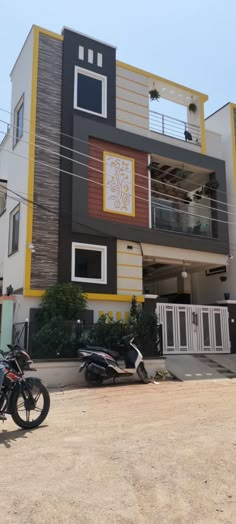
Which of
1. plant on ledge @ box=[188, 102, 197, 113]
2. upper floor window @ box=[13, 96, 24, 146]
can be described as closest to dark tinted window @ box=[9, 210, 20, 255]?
upper floor window @ box=[13, 96, 24, 146]

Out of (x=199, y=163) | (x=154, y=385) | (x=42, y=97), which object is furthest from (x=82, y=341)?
(x=199, y=163)

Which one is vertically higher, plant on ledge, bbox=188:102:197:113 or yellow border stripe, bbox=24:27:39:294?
plant on ledge, bbox=188:102:197:113

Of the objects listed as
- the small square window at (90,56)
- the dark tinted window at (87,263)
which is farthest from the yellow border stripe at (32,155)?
the dark tinted window at (87,263)

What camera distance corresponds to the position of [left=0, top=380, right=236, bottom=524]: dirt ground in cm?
303

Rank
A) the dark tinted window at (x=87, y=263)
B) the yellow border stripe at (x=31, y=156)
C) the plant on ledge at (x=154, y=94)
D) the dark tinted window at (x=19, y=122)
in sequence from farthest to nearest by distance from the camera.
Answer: the plant on ledge at (x=154, y=94)
the dark tinted window at (x=19, y=122)
the dark tinted window at (x=87, y=263)
the yellow border stripe at (x=31, y=156)

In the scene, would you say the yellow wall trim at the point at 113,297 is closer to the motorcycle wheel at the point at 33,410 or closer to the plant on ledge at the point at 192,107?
the motorcycle wheel at the point at 33,410

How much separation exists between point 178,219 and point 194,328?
3734 mm

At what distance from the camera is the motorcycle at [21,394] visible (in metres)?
5.29

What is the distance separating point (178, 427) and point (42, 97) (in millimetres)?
10640

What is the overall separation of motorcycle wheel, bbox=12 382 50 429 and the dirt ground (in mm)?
145

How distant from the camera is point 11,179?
546 inches

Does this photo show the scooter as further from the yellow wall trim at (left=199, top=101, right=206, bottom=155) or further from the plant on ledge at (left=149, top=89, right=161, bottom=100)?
the plant on ledge at (left=149, top=89, right=161, bottom=100)

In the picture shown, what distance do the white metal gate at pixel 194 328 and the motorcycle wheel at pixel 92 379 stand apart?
397cm

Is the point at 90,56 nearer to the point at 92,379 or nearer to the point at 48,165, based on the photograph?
the point at 48,165
